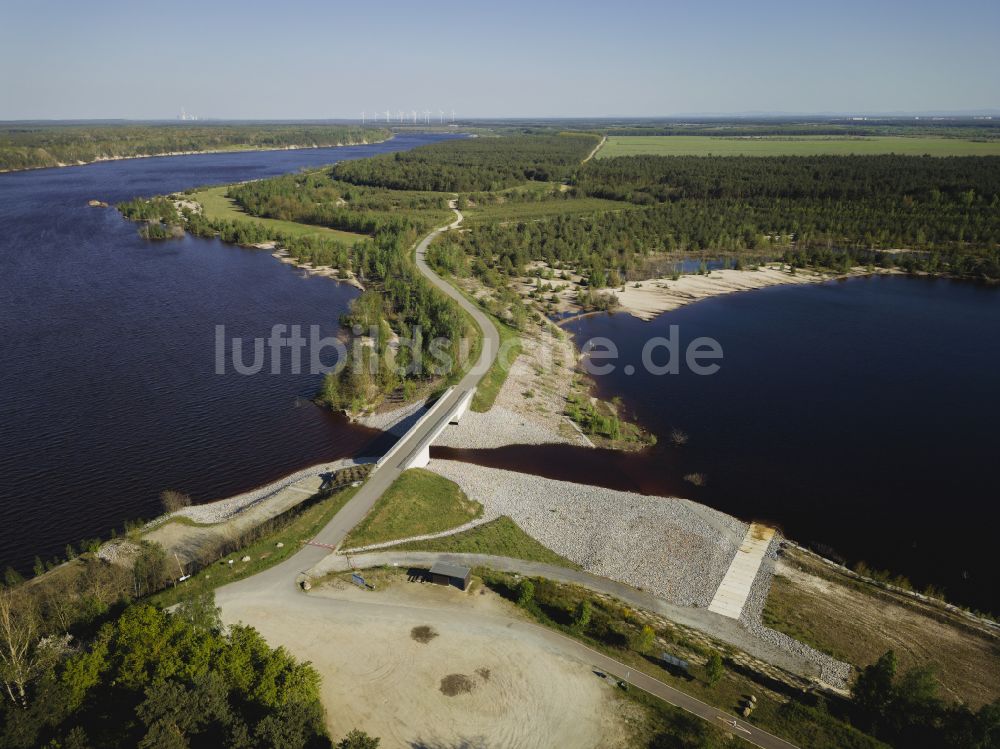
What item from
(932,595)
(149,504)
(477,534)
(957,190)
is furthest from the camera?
(957,190)

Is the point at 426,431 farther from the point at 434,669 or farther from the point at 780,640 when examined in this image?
the point at 780,640

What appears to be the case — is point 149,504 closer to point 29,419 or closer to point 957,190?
point 29,419

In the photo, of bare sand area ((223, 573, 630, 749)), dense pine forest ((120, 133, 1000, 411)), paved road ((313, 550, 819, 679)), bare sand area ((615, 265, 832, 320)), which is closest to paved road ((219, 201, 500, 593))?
paved road ((313, 550, 819, 679))

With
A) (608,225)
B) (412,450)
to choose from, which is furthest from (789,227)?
(412,450)

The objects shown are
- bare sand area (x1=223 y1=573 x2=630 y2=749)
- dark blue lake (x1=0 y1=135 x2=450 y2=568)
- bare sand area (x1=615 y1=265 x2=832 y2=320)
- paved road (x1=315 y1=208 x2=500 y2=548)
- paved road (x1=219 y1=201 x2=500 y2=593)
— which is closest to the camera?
bare sand area (x1=223 y1=573 x2=630 y2=749)

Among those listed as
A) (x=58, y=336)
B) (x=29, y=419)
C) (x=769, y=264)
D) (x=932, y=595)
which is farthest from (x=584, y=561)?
(x=769, y=264)

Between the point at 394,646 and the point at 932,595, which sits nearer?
the point at 394,646

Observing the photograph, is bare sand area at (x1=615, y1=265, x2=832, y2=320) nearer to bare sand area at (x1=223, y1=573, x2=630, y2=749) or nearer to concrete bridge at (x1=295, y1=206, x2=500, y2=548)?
concrete bridge at (x1=295, y1=206, x2=500, y2=548)
